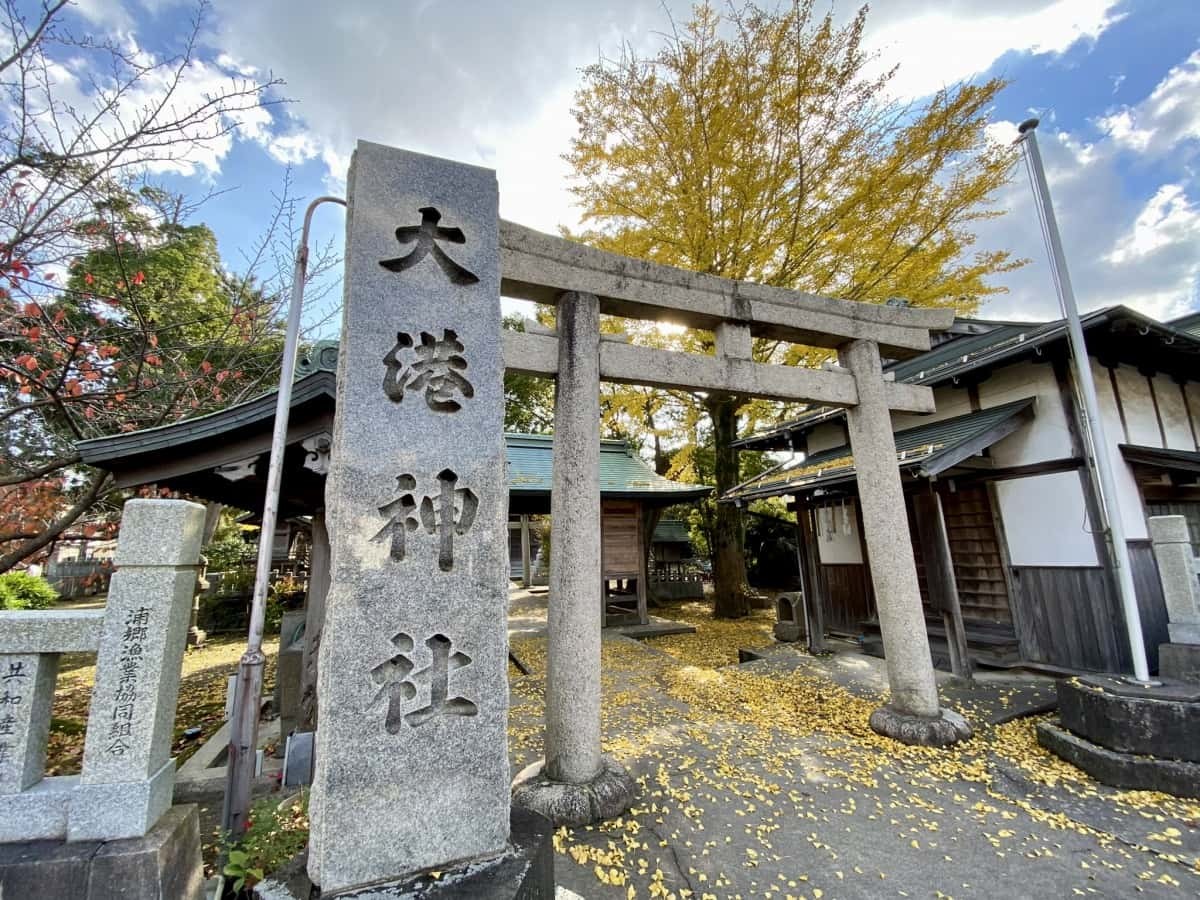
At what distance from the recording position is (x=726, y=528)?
44.3 ft

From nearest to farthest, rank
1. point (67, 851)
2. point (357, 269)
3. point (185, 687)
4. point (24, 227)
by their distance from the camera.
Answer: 1. point (67, 851)
2. point (357, 269)
3. point (24, 227)
4. point (185, 687)

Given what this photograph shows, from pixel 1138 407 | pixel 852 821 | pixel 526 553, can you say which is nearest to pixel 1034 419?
pixel 1138 407

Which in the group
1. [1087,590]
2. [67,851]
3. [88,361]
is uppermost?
[88,361]

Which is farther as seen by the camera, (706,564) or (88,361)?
(706,564)

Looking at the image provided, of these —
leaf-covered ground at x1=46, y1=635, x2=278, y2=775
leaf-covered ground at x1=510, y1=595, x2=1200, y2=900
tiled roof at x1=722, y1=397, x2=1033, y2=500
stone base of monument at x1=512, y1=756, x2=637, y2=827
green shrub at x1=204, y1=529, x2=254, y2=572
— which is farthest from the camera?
green shrub at x1=204, y1=529, x2=254, y2=572

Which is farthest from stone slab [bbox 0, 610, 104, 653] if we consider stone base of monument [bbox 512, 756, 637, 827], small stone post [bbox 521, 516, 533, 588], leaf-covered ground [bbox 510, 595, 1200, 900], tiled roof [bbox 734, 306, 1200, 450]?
small stone post [bbox 521, 516, 533, 588]

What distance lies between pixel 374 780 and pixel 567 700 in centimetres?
175

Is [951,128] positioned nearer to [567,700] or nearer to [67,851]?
[567,700]

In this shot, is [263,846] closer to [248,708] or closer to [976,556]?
[248,708]

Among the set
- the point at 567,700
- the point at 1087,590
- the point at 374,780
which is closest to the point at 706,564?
the point at 1087,590

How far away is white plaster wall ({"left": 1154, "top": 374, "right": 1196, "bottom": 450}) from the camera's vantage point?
25.7ft

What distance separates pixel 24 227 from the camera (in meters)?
4.49

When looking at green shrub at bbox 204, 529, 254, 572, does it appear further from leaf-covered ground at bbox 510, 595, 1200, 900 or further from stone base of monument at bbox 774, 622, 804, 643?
stone base of monument at bbox 774, 622, 804, 643

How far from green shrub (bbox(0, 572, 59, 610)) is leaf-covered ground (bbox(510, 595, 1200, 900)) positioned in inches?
390
